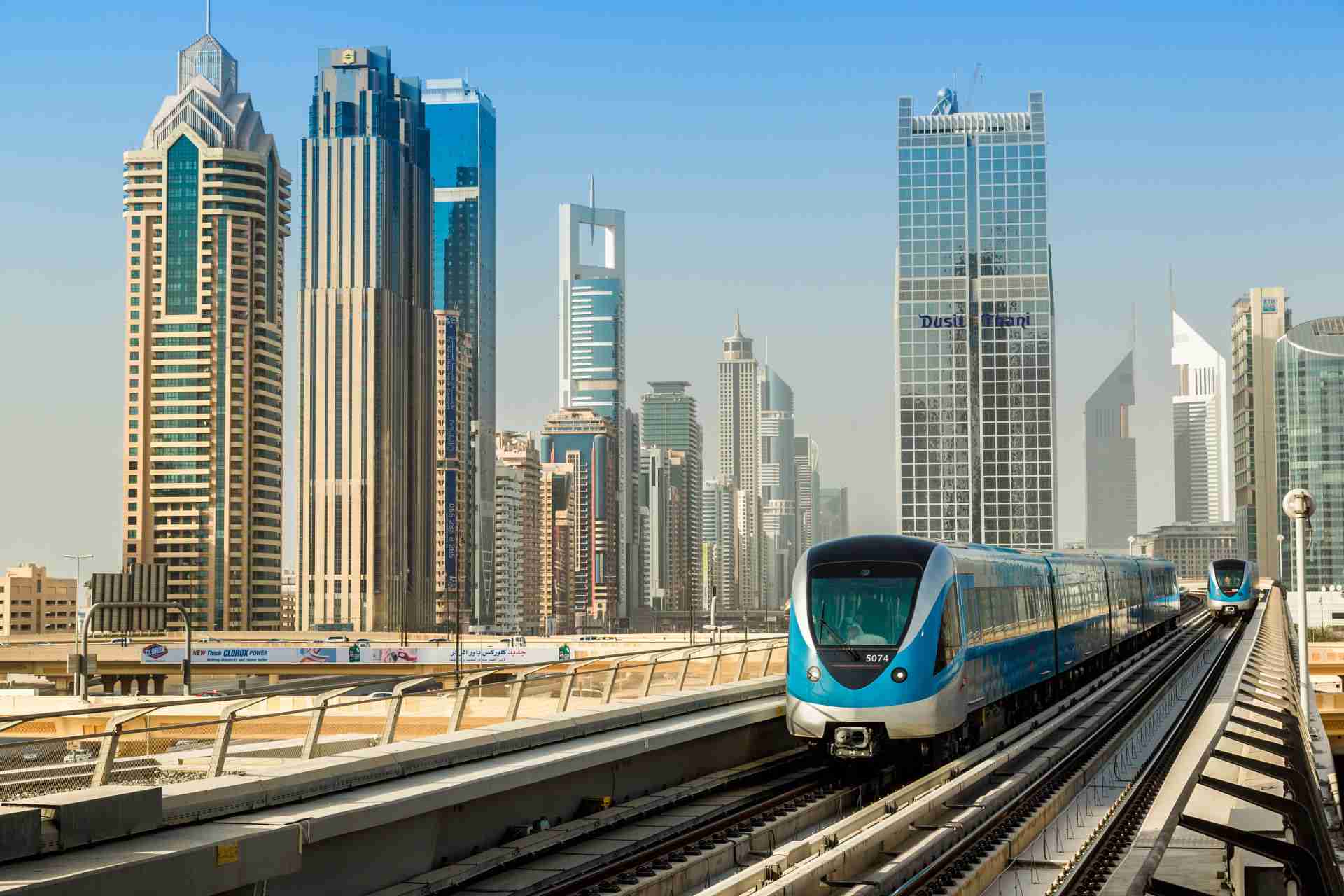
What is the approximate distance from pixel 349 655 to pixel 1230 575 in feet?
194

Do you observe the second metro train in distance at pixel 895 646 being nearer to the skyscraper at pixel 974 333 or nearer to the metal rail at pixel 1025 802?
the metal rail at pixel 1025 802

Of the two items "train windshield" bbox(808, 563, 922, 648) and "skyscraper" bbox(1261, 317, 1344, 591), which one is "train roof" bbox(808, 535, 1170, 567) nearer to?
"train windshield" bbox(808, 563, 922, 648)

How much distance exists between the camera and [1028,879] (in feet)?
51.5

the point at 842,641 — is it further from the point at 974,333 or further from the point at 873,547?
the point at 974,333

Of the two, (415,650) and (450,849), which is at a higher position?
(450,849)

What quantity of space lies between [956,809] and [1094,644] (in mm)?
24358

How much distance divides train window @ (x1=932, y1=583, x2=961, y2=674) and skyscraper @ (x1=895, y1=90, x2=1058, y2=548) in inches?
6282

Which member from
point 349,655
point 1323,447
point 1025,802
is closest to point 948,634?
point 1025,802

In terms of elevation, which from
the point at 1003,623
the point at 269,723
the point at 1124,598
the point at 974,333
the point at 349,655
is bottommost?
the point at 349,655

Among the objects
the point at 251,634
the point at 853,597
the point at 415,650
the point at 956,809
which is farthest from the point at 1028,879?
the point at 251,634

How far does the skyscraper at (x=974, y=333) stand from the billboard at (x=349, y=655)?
278 ft

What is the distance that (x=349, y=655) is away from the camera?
109 meters

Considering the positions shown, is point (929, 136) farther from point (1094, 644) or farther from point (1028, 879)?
point (1028, 879)

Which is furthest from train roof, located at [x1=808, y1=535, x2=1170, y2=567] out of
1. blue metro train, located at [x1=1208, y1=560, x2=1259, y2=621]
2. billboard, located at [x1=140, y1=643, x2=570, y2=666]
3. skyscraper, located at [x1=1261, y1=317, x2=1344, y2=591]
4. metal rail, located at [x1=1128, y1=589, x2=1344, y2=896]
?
skyscraper, located at [x1=1261, y1=317, x2=1344, y2=591]
